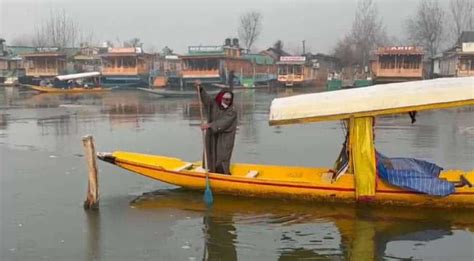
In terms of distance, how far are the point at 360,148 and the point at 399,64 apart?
4298 centimetres

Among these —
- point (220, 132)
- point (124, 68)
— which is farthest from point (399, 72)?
point (220, 132)

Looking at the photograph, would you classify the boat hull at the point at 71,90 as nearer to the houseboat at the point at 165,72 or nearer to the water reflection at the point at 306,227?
the houseboat at the point at 165,72

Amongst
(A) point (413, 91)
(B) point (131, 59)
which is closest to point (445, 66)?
(B) point (131, 59)

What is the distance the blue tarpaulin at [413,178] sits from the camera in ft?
26.5

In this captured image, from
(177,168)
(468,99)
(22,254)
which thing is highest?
(468,99)

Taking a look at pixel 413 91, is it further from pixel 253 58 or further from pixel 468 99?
pixel 253 58

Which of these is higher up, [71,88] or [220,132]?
[220,132]

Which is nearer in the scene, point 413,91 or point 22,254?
point 22,254

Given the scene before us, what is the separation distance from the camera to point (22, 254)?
6.81 m

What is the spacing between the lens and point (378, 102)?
319 inches

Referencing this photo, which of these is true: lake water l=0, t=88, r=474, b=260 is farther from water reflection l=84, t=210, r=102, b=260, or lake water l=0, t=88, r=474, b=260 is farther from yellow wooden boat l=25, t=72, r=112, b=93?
yellow wooden boat l=25, t=72, r=112, b=93

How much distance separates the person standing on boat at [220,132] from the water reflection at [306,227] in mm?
623

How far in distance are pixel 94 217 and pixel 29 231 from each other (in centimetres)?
100

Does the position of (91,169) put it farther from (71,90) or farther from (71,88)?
(71,88)
